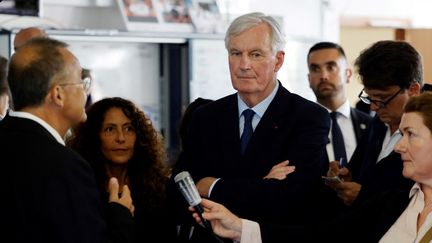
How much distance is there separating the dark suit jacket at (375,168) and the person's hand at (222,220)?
56 cm

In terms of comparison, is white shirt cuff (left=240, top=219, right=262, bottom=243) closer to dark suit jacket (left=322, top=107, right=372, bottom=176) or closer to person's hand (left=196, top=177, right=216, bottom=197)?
person's hand (left=196, top=177, right=216, bottom=197)

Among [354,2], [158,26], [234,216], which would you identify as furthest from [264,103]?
[354,2]

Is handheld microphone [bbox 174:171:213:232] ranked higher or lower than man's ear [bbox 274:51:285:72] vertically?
lower

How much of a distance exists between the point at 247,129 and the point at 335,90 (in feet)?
6.64

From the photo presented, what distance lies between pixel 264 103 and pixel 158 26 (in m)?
4.22

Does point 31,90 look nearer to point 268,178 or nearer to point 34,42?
point 34,42

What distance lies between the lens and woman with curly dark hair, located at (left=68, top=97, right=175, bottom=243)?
10.2ft

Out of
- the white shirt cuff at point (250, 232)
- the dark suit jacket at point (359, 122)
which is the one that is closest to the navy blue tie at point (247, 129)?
the white shirt cuff at point (250, 232)

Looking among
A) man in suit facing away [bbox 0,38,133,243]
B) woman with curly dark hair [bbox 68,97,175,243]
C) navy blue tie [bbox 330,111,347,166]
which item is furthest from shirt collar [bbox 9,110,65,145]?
navy blue tie [bbox 330,111,347,166]

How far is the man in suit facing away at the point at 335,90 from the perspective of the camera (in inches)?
168

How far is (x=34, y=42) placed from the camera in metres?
2.21

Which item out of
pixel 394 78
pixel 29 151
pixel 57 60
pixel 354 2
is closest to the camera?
pixel 29 151

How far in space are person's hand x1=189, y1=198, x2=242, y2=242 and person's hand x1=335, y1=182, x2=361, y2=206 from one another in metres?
0.56

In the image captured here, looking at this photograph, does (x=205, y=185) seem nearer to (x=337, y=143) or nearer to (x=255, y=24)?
(x=255, y=24)
